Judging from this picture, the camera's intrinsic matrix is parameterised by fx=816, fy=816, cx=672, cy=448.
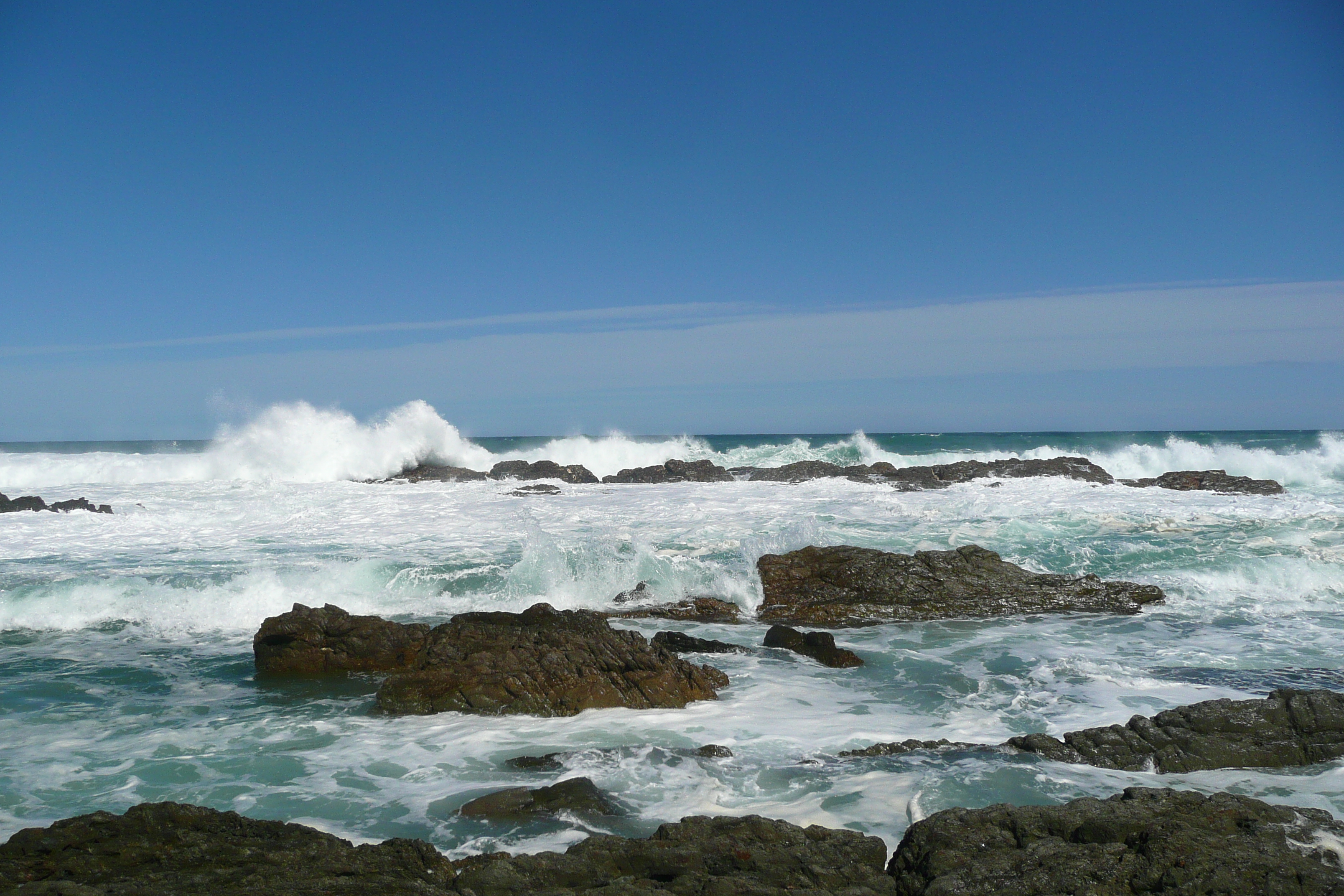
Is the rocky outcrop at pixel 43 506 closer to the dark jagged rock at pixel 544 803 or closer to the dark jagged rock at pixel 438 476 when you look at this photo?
the dark jagged rock at pixel 438 476

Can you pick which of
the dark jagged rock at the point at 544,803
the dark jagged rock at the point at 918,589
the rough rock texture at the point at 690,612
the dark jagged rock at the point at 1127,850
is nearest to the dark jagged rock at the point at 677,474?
the dark jagged rock at the point at 918,589

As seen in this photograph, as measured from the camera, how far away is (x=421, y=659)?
6.71 meters

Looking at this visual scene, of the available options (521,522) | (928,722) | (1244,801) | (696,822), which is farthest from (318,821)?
(521,522)

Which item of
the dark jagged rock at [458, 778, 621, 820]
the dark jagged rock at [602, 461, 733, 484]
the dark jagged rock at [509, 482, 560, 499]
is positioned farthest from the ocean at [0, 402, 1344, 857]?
the dark jagged rock at [602, 461, 733, 484]

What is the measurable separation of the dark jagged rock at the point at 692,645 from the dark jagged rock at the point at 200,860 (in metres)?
4.58

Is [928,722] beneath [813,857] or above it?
beneath

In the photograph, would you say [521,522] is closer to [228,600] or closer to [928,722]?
[228,600]

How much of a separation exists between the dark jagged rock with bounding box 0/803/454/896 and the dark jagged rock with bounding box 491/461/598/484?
22.8 metres

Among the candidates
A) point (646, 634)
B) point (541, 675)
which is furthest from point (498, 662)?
point (646, 634)

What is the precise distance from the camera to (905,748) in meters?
5.16

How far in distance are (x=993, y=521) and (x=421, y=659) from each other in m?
12.4

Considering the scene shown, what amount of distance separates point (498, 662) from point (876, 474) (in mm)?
20211

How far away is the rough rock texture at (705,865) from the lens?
3117mm

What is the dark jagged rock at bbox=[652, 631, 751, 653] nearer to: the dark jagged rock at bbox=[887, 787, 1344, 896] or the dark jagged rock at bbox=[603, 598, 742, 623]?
the dark jagged rock at bbox=[603, 598, 742, 623]
